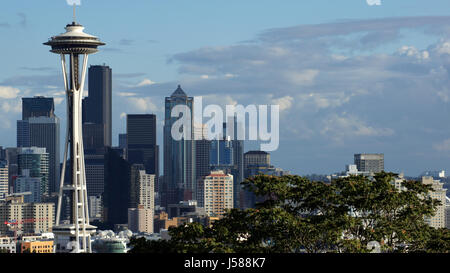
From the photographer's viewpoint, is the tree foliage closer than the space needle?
Yes

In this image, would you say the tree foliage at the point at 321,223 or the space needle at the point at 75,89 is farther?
the space needle at the point at 75,89

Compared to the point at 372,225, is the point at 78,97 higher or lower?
higher

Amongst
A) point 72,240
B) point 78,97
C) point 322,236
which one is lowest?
point 72,240

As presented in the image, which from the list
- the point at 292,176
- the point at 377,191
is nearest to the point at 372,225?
the point at 377,191

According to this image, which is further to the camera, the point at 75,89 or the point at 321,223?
the point at 75,89
